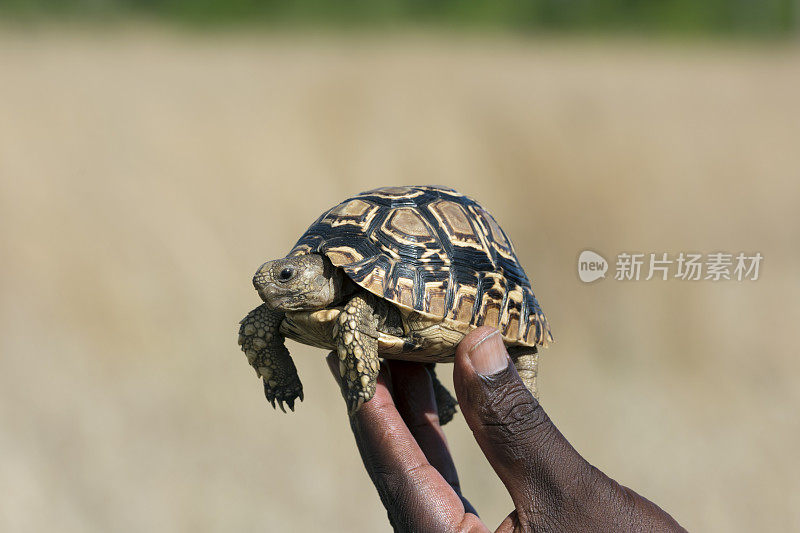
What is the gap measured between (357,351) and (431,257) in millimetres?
413

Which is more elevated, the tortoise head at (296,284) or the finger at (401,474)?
the tortoise head at (296,284)

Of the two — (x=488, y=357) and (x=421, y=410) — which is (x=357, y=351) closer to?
(x=488, y=357)

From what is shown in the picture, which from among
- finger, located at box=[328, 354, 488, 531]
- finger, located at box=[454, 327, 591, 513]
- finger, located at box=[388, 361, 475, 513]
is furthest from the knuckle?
finger, located at box=[388, 361, 475, 513]

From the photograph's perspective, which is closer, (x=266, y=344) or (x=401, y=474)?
(x=401, y=474)

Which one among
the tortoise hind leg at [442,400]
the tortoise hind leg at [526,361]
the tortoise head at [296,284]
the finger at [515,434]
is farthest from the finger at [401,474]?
the tortoise hind leg at [442,400]

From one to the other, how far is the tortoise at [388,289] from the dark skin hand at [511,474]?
0.74 feet

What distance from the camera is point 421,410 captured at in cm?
279

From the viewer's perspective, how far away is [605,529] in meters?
1.93

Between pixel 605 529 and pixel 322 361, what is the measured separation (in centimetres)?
588

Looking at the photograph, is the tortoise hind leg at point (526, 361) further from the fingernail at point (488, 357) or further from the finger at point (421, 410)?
the fingernail at point (488, 357)

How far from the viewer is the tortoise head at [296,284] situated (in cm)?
225

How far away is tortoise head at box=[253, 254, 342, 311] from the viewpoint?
2250 millimetres

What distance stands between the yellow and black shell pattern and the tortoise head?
0.08 metres

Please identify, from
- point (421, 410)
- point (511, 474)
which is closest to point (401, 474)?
point (511, 474)
